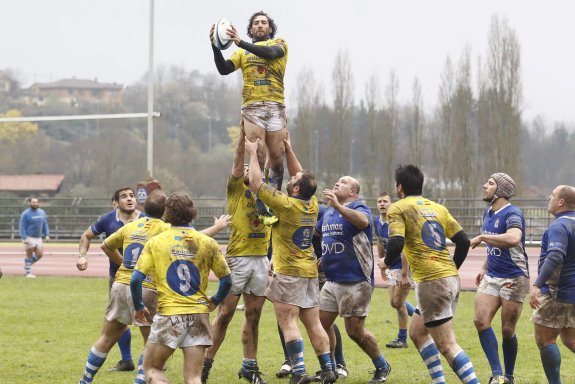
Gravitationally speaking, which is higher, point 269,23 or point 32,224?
point 269,23

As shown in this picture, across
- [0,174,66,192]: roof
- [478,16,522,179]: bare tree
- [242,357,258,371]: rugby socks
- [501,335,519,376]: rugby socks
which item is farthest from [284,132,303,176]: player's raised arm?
[0,174,66,192]: roof

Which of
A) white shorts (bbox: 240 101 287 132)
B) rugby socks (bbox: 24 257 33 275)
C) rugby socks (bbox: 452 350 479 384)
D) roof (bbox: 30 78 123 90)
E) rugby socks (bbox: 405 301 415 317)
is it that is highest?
roof (bbox: 30 78 123 90)

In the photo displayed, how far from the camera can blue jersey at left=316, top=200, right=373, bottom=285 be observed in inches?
443

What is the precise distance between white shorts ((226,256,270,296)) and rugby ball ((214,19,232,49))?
2.70 meters

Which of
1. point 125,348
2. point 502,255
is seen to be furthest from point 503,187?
point 125,348

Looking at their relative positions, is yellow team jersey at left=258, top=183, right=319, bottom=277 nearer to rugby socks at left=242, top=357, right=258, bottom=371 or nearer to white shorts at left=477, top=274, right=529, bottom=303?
rugby socks at left=242, top=357, right=258, bottom=371

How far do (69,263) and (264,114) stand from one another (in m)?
25.8

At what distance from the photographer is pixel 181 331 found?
844 centimetres

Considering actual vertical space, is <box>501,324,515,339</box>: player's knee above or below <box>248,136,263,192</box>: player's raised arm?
below

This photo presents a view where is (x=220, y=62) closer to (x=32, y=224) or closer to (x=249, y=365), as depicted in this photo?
(x=249, y=365)

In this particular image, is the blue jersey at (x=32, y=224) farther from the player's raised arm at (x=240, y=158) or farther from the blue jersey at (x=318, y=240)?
the player's raised arm at (x=240, y=158)

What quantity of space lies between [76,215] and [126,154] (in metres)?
28.2

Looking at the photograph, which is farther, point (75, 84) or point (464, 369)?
point (75, 84)

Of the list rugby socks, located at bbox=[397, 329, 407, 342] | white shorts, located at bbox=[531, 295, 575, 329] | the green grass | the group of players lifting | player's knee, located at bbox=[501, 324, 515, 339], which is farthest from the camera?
rugby socks, located at bbox=[397, 329, 407, 342]
